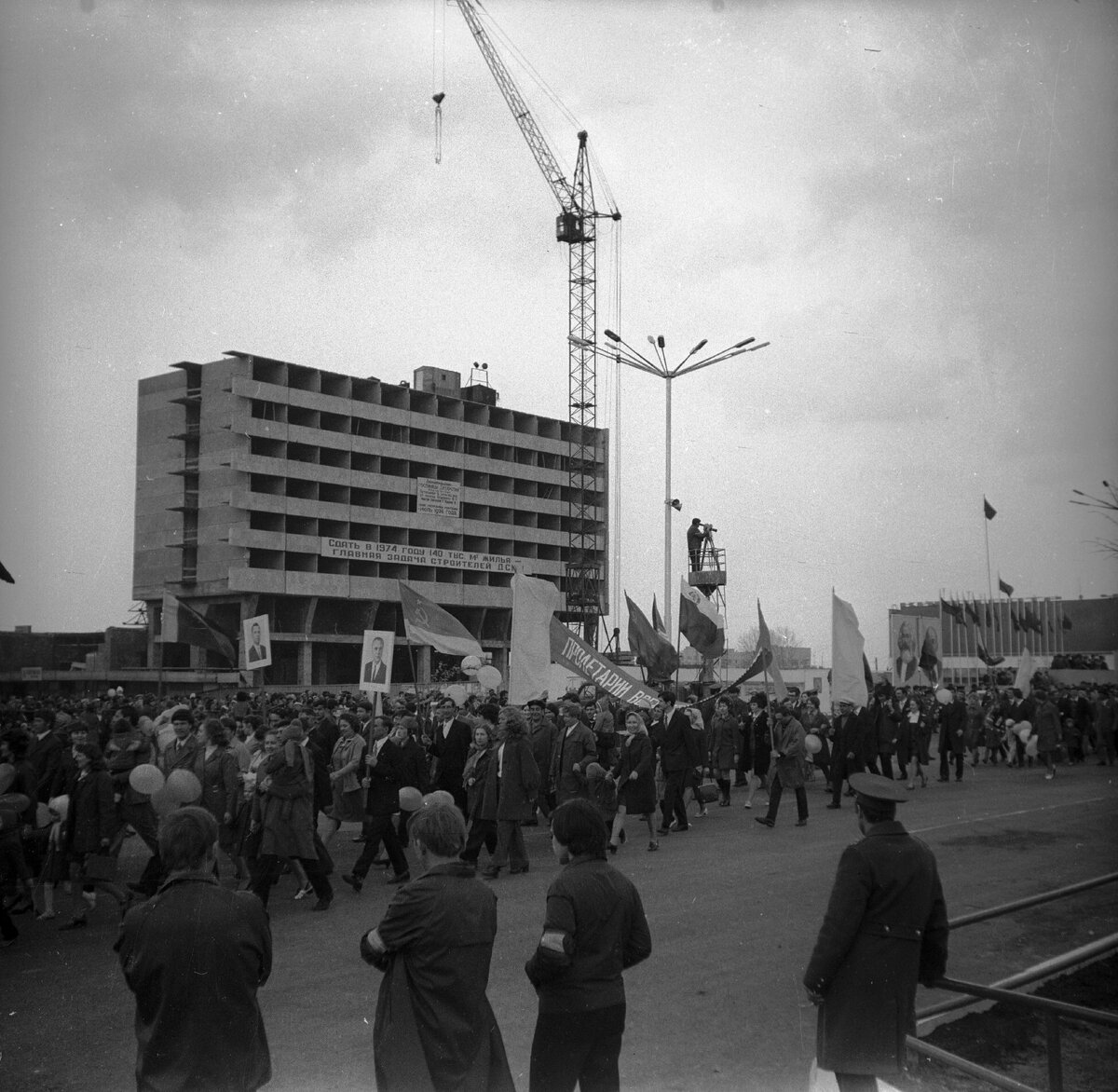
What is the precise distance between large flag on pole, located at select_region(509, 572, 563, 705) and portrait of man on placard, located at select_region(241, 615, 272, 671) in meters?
4.59

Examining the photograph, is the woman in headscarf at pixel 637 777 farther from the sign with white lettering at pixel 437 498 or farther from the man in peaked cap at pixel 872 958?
the sign with white lettering at pixel 437 498

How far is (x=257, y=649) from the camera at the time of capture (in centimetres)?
1748

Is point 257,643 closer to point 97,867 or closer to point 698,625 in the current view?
point 97,867

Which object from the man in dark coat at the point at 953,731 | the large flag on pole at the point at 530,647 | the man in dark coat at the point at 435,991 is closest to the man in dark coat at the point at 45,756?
the large flag on pole at the point at 530,647

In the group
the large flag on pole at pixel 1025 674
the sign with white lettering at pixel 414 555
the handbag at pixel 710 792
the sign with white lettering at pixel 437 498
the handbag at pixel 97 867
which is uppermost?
the sign with white lettering at pixel 437 498

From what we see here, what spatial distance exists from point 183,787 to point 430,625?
9942mm

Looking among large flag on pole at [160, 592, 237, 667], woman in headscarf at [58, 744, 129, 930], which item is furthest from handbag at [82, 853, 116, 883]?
large flag on pole at [160, 592, 237, 667]

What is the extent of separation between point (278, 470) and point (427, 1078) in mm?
67570

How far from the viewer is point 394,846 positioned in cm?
1067

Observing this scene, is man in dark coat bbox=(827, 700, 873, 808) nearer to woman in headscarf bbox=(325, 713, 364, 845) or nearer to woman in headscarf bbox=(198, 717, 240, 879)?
woman in headscarf bbox=(325, 713, 364, 845)

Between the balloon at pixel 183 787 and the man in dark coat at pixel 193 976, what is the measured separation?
9.65 feet

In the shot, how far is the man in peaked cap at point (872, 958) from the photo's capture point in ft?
13.0

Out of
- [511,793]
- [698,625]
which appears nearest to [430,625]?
[511,793]

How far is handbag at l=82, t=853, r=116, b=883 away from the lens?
9.20 m
